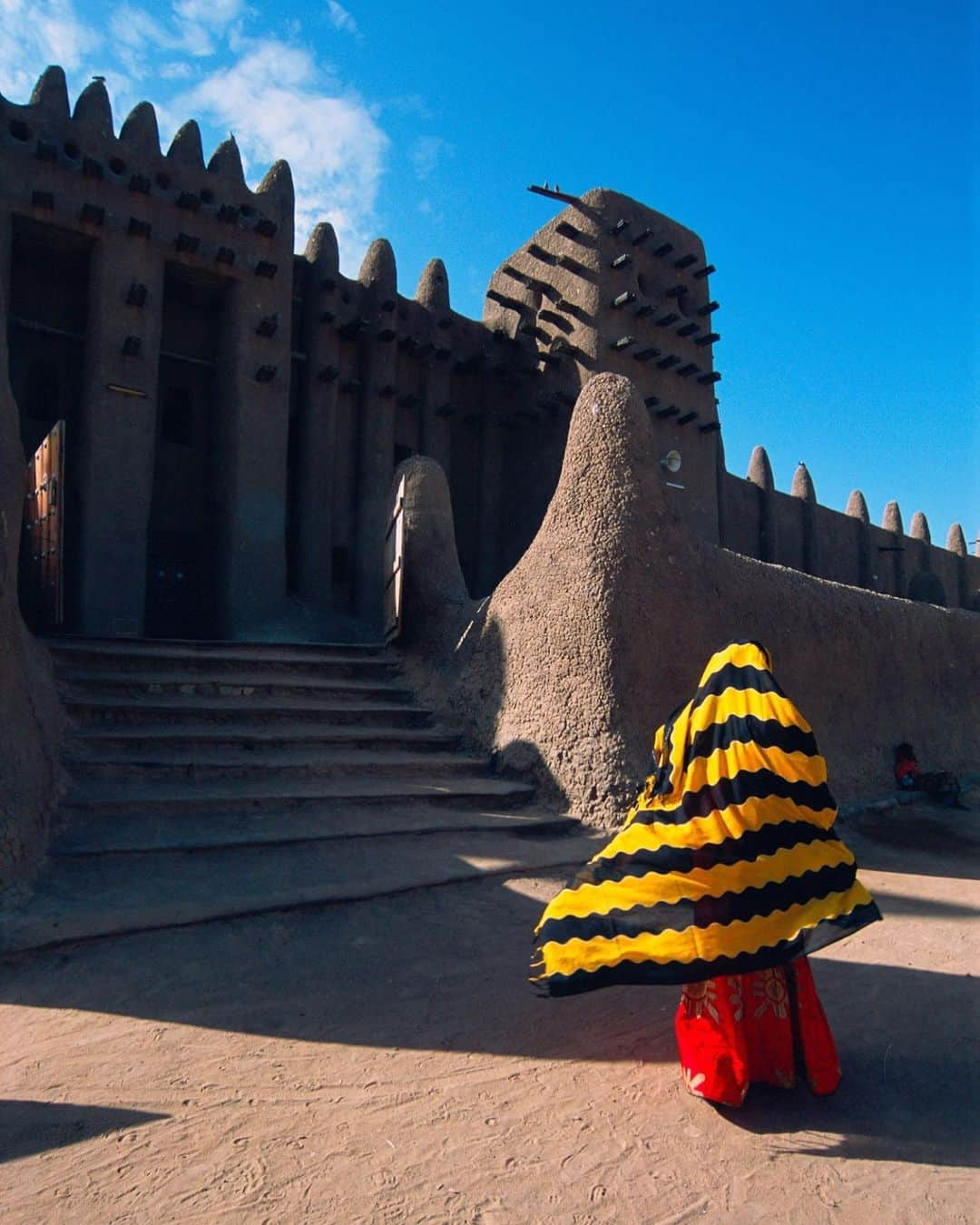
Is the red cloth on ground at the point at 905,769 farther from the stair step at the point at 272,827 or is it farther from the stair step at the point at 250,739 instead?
the stair step at the point at 250,739

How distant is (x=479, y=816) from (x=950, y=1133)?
3382mm

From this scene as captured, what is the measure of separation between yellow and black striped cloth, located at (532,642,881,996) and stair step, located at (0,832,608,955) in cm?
178

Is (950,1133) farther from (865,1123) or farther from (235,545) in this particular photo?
(235,545)

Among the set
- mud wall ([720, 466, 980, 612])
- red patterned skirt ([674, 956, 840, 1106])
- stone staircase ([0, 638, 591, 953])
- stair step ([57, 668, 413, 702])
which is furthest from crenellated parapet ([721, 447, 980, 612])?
red patterned skirt ([674, 956, 840, 1106])

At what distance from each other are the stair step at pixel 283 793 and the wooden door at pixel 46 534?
128 inches

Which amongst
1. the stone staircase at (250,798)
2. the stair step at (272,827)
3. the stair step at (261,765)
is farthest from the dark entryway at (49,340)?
the stair step at (272,827)

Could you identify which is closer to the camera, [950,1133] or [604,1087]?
[950,1133]

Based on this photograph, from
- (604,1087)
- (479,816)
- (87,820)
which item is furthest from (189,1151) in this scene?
(479,816)

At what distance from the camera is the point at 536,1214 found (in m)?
2.04

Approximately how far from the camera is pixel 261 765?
5488mm

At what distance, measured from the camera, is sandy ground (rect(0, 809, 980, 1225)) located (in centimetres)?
209

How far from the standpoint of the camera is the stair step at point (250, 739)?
5.35m

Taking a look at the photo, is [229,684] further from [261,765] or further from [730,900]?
[730,900]

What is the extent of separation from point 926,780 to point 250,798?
5.93m
